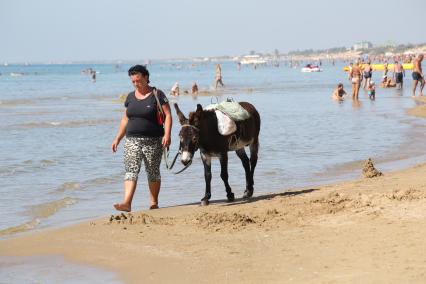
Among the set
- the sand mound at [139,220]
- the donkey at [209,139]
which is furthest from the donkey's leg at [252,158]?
the sand mound at [139,220]

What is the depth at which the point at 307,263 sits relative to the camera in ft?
20.7

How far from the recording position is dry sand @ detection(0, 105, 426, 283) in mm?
6125

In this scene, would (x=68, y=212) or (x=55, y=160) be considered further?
(x=55, y=160)

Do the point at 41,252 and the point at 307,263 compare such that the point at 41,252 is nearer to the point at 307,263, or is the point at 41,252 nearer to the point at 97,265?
the point at 97,265

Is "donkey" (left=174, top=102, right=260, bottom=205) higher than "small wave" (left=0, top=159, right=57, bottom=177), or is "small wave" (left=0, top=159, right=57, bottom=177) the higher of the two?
"donkey" (left=174, top=102, right=260, bottom=205)

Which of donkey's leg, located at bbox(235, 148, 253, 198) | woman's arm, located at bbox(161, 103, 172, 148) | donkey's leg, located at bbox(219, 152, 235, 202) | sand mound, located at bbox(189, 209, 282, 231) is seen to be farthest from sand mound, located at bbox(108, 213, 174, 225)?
donkey's leg, located at bbox(235, 148, 253, 198)

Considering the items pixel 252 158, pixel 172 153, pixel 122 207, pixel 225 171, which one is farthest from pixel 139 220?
pixel 172 153

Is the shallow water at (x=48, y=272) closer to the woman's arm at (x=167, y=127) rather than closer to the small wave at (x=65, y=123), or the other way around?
the woman's arm at (x=167, y=127)

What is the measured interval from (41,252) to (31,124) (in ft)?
63.4

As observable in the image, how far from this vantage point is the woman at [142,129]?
9.37 metres

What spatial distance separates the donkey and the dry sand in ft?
1.69

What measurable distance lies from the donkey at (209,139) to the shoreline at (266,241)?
529mm

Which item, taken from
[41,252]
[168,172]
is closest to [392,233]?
[41,252]

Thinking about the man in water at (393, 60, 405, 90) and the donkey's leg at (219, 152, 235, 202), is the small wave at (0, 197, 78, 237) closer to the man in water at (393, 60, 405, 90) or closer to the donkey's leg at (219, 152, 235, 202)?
the donkey's leg at (219, 152, 235, 202)
